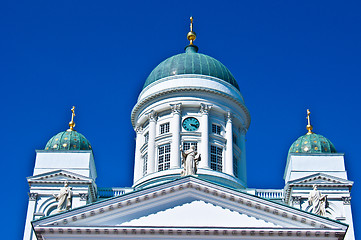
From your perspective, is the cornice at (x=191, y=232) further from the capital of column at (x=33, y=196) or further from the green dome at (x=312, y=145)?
the green dome at (x=312, y=145)

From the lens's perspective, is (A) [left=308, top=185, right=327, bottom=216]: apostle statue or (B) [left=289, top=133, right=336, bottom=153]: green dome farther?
(B) [left=289, top=133, right=336, bottom=153]: green dome

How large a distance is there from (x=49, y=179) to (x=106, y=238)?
44.0ft

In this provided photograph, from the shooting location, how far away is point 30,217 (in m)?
50.3

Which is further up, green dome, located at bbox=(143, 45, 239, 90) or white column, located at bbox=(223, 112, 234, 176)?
green dome, located at bbox=(143, 45, 239, 90)

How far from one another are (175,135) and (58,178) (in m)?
9.36

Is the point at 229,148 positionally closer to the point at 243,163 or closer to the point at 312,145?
the point at 243,163

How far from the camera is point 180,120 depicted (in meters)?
57.7

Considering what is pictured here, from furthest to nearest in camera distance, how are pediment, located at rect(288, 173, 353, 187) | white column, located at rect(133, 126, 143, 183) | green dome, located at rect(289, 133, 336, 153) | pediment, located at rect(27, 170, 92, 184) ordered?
1. white column, located at rect(133, 126, 143, 183)
2. green dome, located at rect(289, 133, 336, 153)
3. pediment, located at rect(27, 170, 92, 184)
4. pediment, located at rect(288, 173, 353, 187)

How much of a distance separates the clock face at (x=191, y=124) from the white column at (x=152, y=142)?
91.7 inches

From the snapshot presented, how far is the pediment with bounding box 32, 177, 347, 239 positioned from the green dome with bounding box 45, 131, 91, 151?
15.2 metres

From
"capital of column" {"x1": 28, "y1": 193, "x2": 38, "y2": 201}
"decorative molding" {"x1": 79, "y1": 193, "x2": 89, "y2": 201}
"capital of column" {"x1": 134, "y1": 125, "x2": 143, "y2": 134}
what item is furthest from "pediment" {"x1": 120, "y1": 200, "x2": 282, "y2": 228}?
"capital of column" {"x1": 134, "y1": 125, "x2": 143, "y2": 134}

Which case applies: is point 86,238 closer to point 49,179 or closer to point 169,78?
point 49,179

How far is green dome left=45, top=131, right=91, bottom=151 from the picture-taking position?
54.6 meters

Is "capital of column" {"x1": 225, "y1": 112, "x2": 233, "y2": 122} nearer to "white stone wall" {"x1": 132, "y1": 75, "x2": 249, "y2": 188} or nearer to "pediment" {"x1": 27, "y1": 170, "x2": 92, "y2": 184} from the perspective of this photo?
"white stone wall" {"x1": 132, "y1": 75, "x2": 249, "y2": 188}
